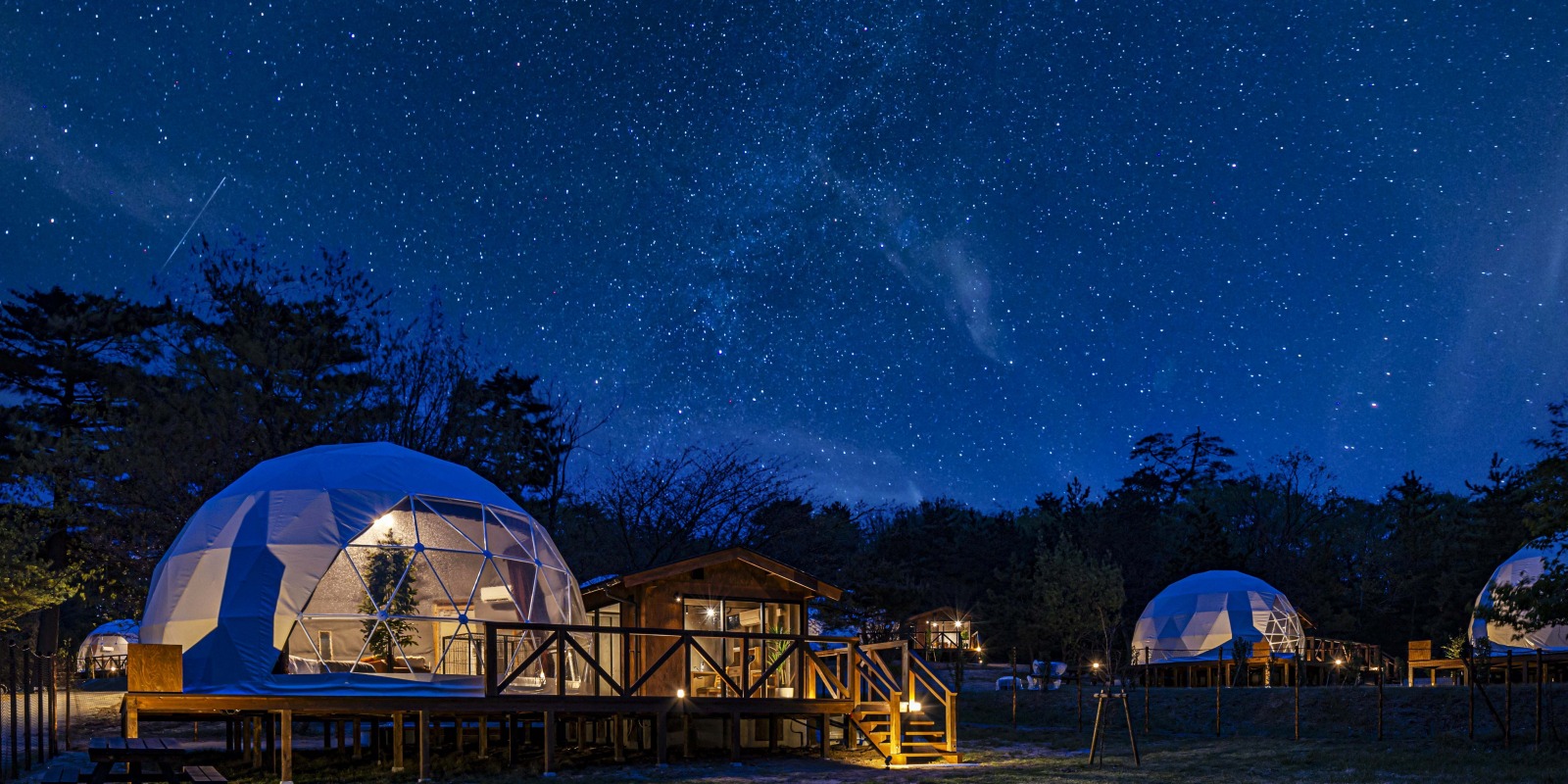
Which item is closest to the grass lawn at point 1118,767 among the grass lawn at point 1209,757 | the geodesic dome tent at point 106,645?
the grass lawn at point 1209,757

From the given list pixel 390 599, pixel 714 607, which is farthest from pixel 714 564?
pixel 390 599

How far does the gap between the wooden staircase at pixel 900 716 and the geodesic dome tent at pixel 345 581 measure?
5174mm

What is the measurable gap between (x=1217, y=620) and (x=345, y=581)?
28.6 meters

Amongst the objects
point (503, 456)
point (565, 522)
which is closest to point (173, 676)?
point (503, 456)

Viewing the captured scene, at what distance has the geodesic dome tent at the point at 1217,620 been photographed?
37.0m

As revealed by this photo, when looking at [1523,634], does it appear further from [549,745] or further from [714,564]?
[549,745]

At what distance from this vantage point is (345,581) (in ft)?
55.6

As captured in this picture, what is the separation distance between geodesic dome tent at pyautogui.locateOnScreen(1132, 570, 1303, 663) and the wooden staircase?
1967 centimetres

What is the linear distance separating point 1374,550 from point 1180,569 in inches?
315

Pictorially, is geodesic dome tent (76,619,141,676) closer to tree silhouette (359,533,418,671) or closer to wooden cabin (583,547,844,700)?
wooden cabin (583,547,844,700)

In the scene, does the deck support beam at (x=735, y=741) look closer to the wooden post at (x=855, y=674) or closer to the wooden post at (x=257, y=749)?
the wooden post at (x=855, y=674)

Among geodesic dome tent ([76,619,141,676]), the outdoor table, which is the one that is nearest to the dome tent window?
the outdoor table

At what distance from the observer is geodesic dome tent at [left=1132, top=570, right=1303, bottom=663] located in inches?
1457

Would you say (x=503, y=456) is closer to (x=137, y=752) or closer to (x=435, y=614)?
(x=435, y=614)
